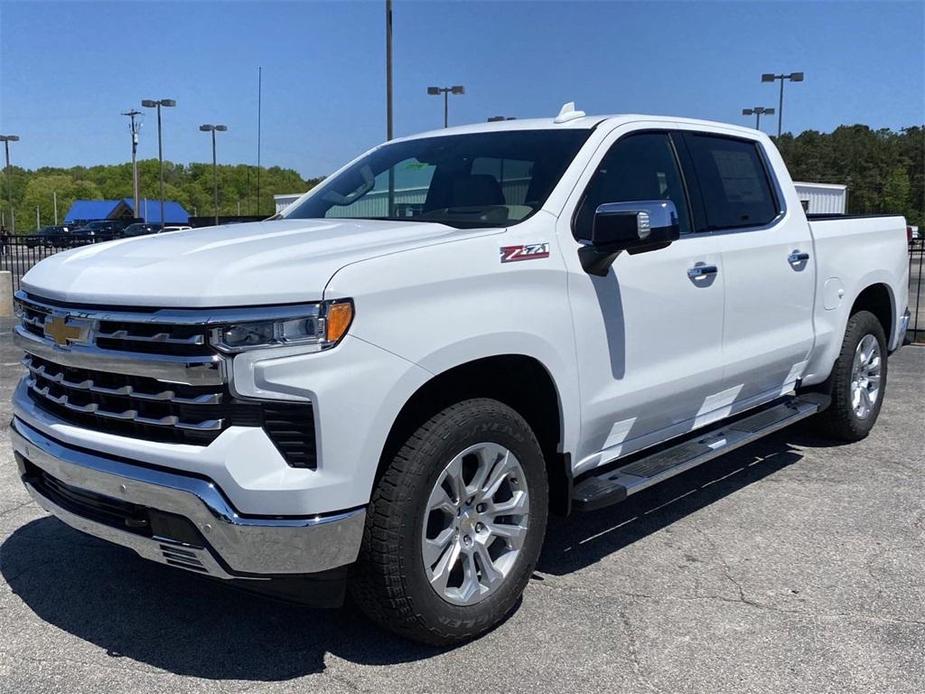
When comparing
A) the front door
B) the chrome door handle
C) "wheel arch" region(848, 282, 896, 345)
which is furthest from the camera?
"wheel arch" region(848, 282, 896, 345)

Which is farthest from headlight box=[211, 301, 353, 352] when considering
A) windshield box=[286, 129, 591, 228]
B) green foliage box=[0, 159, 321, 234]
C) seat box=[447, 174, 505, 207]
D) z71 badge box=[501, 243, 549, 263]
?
green foliage box=[0, 159, 321, 234]

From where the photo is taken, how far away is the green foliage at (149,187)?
13150 cm

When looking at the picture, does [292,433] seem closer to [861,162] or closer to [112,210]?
[112,210]

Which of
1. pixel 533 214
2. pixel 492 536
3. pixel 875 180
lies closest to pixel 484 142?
pixel 533 214

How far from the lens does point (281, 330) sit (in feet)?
8.65

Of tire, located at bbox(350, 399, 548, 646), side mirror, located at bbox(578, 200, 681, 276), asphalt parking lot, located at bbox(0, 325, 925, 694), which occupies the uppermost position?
side mirror, located at bbox(578, 200, 681, 276)

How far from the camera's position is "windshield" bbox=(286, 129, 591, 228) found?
3758 millimetres

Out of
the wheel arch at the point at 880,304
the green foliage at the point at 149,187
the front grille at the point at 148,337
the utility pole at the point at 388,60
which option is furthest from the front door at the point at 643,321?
the green foliage at the point at 149,187

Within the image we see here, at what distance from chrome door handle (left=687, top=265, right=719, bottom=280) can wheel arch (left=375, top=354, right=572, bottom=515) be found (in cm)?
106

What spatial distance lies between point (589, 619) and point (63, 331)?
2.17 metres

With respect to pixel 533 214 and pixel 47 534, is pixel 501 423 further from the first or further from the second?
pixel 47 534

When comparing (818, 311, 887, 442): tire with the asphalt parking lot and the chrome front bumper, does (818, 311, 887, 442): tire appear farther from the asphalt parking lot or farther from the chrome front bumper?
the chrome front bumper

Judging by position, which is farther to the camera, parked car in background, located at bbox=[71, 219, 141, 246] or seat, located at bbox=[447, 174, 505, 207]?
parked car in background, located at bbox=[71, 219, 141, 246]

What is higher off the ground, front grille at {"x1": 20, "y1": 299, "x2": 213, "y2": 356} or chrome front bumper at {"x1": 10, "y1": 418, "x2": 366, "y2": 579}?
front grille at {"x1": 20, "y1": 299, "x2": 213, "y2": 356}
